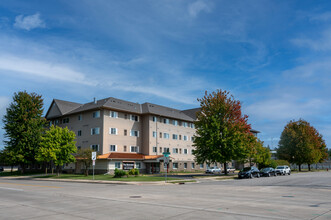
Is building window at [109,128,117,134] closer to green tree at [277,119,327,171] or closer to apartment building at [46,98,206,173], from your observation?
apartment building at [46,98,206,173]

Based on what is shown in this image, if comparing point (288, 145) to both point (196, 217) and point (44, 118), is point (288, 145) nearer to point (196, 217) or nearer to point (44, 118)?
point (44, 118)

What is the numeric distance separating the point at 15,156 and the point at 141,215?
165 feet

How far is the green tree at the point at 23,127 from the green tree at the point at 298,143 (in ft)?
196

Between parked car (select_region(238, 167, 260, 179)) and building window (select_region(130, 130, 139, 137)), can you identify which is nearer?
parked car (select_region(238, 167, 260, 179))

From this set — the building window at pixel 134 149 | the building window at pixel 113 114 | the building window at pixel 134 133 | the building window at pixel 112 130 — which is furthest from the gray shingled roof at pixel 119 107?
the building window at pixel 134 149

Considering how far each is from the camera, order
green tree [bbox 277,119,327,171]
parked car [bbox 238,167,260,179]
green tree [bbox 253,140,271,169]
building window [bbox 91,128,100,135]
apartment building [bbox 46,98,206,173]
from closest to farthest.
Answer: parked car [bbox 238,167,260,179], apartment building [bbox 46,98,206,173], building window [bbox 91,128,100,135], green tree [bbox 253,140,271,169], green tree [bbox 277,119,327,171]

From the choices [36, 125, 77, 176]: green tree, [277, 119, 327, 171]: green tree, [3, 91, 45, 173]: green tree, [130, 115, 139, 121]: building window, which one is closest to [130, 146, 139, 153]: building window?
[130, 115, 139, 121]: building window

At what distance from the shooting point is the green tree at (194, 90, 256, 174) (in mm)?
40281

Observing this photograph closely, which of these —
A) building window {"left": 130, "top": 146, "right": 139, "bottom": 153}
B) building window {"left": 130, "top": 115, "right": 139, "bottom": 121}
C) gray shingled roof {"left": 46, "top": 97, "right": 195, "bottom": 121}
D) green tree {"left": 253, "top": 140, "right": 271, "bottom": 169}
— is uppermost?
gray shingled roof {"left": 46, "top": 97, "right": 195, "bottom": 121}

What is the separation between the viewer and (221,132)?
42.0m

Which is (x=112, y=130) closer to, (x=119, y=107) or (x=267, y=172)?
(x=119, y=107)

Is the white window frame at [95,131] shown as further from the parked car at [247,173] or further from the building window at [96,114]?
the parked car at [247,173]

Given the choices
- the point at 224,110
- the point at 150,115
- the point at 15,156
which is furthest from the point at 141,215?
the point at 15,156

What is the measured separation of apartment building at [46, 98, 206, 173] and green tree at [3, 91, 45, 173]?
3.87m
